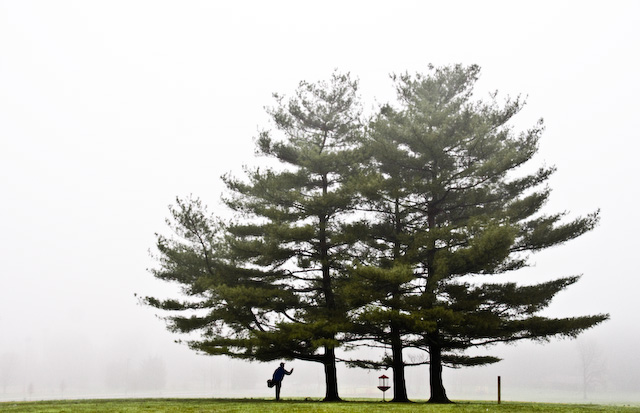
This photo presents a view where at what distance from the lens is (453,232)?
63.8ft

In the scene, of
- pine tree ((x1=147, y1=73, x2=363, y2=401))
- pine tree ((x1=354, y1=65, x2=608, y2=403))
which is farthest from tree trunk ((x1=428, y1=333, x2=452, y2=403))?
pine tree ((x1=147, y1=73, x2=363, y2=401))

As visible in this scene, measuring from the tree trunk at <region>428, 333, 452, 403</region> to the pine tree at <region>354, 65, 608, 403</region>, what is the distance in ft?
0.13

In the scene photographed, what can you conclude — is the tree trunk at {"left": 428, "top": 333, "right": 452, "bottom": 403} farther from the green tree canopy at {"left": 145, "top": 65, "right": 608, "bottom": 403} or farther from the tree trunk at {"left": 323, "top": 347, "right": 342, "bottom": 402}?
the tree trunk at {"left": 323, "top": 347, "right": 342, "bottom": 402}

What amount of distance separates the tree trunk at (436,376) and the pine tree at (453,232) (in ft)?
0.13

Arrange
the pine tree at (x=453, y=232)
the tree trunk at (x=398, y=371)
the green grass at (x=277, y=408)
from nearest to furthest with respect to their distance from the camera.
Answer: the green grass at (x=277, y=408) → the pine tree at (x=453, y=232) → the tree trunk at (x=398, y=371)

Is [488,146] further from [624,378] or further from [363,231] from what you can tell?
[624,378]

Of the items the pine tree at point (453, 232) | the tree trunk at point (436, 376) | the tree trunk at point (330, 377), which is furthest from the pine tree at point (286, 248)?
the tree trunk at point (436, 376)

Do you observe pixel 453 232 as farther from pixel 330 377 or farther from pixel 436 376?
pixel 330 377

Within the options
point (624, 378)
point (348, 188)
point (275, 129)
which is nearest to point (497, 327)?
point (348, 188)

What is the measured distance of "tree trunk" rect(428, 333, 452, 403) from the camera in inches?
782

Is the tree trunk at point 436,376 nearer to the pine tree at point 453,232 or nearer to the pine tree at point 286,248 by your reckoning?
the pine tree at point 453,232


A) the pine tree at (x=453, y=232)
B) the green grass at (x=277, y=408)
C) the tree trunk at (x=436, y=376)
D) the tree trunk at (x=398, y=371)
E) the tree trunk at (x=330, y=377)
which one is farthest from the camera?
the tree trunk at (x=330, y=377)

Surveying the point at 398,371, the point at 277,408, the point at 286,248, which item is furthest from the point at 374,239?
the point at 277,408

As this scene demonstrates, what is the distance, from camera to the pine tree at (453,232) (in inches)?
722
